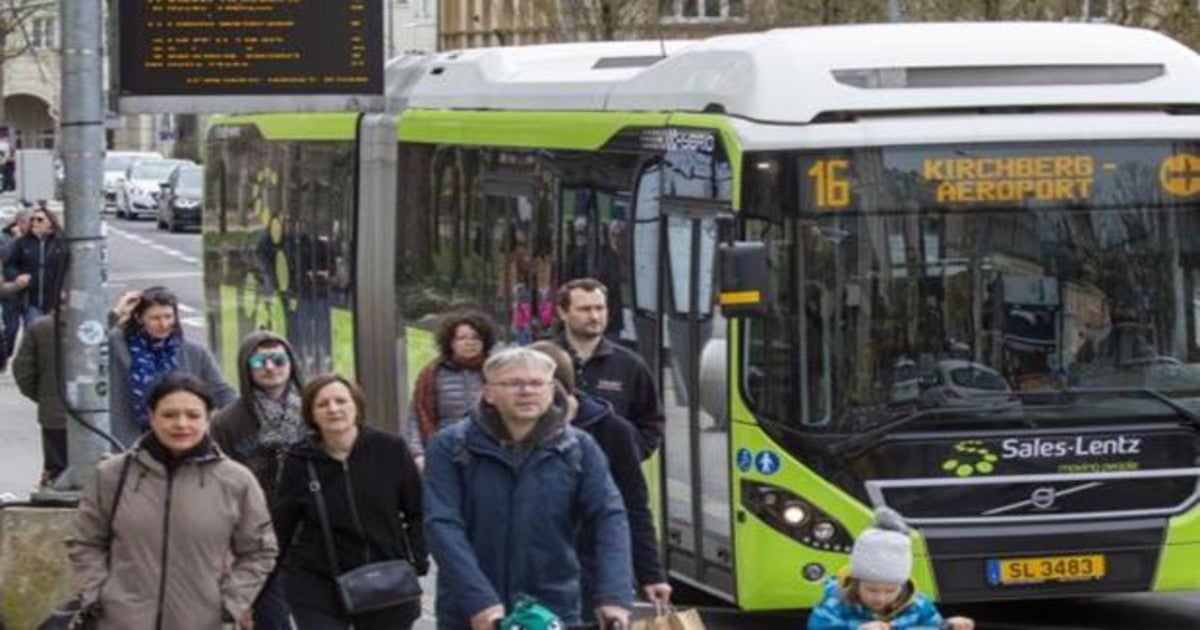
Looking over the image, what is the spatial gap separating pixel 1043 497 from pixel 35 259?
14.8 meters

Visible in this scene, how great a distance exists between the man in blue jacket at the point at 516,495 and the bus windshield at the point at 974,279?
165 inches

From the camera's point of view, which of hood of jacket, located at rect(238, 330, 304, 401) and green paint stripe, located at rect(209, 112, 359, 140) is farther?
green paint stripe, located at rect(209, 112, 359, 140)

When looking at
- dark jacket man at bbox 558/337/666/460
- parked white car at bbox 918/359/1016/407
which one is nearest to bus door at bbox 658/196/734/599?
dark jacket man at bbox 558/337/666/460

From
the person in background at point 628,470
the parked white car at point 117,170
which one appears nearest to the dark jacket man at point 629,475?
the person in background at point 628,470

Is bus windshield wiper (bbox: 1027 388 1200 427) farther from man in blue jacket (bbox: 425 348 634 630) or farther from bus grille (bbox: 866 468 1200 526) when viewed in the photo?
man in blue jacket (bbox: 425 348 634 630)

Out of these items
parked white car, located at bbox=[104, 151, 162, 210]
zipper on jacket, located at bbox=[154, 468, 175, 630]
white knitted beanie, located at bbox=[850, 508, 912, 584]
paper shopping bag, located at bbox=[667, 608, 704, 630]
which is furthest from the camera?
parked white car, located at bbox=[104, 151, 162, 210]

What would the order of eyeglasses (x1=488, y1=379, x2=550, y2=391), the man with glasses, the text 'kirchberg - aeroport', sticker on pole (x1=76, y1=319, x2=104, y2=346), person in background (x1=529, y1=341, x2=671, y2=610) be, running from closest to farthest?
eyeglasses (x1=488, y1=379, x2=550, y2=391)
person in background (x1=529, y1=341, x2=671, y2=610)
the man with glasses
sticker on pole (x1=76, y1=319, x2=104, y2=346)
the text 'kirchberg - aeroport'

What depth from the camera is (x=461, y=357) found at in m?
12.4

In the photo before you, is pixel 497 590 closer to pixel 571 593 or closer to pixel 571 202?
pixel 571 593

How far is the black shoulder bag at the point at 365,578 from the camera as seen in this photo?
9.11 metres

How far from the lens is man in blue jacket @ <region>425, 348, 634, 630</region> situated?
27.2 feet

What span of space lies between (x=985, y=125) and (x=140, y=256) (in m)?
41.3

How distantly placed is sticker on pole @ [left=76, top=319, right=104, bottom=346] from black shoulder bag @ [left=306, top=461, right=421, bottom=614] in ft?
9.02

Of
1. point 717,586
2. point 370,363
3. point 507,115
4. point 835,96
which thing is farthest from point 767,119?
point 370,363
